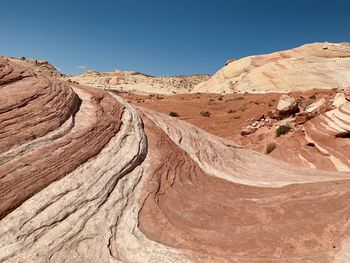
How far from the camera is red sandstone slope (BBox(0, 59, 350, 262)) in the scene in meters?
5.61

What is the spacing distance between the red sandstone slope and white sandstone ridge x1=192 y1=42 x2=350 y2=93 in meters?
37.4

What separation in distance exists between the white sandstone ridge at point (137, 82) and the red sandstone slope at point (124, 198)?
63.2 meters

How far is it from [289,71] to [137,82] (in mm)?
45703

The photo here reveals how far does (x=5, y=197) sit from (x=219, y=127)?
2466 centimetres

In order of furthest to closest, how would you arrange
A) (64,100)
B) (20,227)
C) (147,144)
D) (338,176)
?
(338,176) → (147,144) → (64,100) → (20,227)

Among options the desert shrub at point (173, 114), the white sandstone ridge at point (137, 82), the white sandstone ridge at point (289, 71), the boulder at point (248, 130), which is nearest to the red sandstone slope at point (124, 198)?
the boulder at point (248, 130)

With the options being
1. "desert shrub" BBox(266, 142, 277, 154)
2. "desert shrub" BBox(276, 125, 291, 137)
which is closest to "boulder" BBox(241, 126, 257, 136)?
"desert shrub" BBox(276, 125, 291, 137)

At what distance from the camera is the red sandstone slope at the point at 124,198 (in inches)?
221

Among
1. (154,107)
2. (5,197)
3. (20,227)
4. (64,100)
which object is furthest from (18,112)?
(154,107)

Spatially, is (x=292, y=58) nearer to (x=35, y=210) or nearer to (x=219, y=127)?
(x=219, y=127)

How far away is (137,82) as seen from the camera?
8819 cm

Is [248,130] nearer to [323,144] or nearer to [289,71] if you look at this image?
[323,144]

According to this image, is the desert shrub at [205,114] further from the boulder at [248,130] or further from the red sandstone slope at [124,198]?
the red sandstone slope at [124,198]

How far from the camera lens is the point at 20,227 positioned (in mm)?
5363
